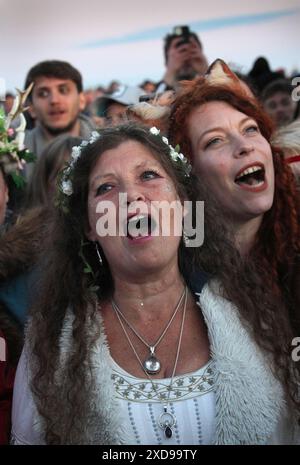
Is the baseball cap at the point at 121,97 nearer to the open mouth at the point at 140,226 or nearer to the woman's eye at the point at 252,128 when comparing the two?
the woman's eye at the point at 252,128

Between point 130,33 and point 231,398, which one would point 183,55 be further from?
point 231,398

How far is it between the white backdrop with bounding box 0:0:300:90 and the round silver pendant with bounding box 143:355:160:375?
2.58 meters

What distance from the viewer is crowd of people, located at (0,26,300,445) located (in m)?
1.79

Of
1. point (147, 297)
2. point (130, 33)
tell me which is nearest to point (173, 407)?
point (147, 297)

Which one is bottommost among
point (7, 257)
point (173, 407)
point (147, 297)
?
point (173, 407)

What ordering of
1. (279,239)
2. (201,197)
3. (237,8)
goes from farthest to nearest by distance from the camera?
(237,8) < (279,239) < (201,197)

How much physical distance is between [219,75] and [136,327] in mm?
1130

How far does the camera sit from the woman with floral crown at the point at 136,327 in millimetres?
1774

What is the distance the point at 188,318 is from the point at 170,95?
1.10 metres

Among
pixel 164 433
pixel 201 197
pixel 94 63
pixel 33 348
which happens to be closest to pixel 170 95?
pixel 201 197

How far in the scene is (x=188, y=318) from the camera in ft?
6.45

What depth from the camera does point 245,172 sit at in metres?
2.32

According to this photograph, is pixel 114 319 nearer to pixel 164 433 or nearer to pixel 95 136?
pixel 164 433

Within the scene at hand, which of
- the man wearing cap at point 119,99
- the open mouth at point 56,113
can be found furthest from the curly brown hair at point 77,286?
the open mouth at point 56,113
